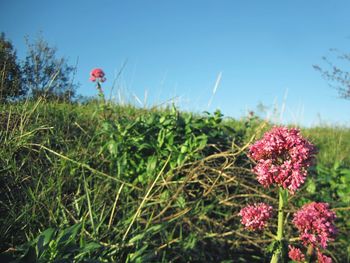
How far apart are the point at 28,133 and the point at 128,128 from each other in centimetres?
95

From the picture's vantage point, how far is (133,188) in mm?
A: 3203

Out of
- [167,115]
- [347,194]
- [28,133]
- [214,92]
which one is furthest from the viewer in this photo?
[214,92]

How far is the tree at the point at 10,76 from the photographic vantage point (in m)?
3.03

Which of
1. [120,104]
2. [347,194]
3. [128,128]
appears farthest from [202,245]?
[120,104]

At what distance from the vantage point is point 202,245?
3.16 metres

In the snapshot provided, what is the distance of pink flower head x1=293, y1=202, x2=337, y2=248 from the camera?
5.88 ft

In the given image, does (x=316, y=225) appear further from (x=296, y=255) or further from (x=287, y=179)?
(x=287, y=179)

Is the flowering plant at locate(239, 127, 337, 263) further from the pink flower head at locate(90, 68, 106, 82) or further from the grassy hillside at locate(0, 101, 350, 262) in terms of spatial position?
the pink flower head at locate(90, 68, 106, 82)

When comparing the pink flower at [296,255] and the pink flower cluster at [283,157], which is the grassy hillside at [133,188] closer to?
the pink flower at [296,255]

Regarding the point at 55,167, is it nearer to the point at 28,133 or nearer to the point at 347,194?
the point at 28,133

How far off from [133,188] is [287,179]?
175 centimetres

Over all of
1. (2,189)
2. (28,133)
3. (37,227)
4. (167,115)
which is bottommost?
(37,227)

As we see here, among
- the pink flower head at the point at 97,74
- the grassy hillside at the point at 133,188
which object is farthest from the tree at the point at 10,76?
the pink flower head at the point at 97,74

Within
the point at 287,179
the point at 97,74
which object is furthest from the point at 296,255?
the point at 97,74
